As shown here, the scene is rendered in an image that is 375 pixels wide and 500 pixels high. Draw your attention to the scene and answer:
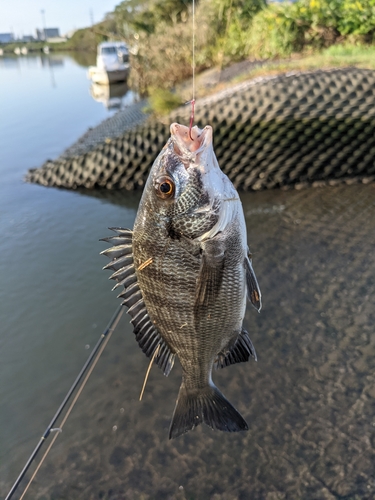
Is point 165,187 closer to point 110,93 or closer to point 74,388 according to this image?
point 74,388

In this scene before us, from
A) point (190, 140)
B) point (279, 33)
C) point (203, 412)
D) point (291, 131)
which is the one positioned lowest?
point (203, 412)

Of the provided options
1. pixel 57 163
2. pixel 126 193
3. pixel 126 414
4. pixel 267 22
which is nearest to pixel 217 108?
pixel 126 193

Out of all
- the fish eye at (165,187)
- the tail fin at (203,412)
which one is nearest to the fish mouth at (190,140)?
the fish eye at (165,187)

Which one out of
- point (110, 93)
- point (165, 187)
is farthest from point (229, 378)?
point (110, 93)

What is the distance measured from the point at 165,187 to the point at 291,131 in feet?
15.1

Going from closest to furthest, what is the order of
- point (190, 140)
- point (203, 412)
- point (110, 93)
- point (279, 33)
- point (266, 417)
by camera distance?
point (190, 140)
point (203, 412)
point (266, 417)
point (279, 33)
point (110, 93)

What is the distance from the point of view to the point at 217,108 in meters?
5.79

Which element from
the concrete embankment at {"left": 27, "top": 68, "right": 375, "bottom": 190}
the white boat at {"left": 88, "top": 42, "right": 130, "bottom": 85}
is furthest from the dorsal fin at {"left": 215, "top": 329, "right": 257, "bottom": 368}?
the white boat at {"left": 88, "top": 42, "right": 130, "bottom": 85}

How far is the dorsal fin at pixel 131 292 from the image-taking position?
170cm

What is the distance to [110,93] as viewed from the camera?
58.7 feet

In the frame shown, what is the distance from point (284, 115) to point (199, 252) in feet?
15.0

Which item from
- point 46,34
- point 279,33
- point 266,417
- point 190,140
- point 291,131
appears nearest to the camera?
point 190,140

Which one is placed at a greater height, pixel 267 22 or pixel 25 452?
pixel 267 22

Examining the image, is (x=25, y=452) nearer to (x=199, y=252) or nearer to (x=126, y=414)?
(x=126, y=414)
